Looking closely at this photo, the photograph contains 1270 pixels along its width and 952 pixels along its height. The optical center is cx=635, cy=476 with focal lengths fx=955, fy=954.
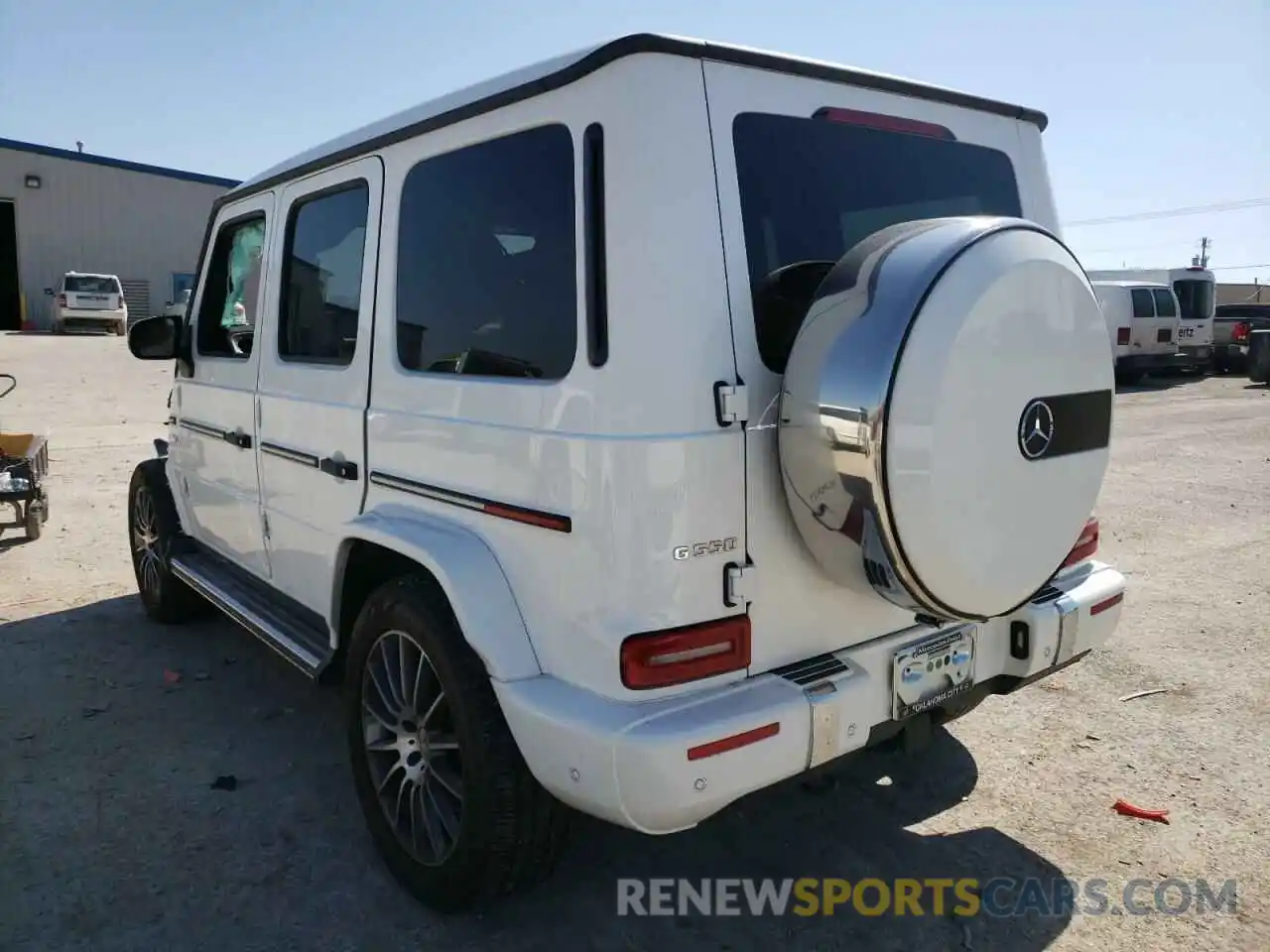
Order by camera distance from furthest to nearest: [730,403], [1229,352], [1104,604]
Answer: [1229,352] → [1104,604] → [730,403]

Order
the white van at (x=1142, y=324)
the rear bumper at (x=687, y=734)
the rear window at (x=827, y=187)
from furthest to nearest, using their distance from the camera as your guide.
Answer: the white van at (x=1142, y=324), the rear window at (x=827, y=187), the rear bumper at (x=687, y=734)

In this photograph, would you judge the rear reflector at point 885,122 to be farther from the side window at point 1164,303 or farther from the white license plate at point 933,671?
the side window at point 1164,303

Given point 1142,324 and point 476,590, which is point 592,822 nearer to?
point 476,590

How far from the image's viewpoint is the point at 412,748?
9.23 ft

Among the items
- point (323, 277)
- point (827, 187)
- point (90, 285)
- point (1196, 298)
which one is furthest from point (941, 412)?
point (90, 285)

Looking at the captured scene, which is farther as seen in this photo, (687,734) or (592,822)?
(592,822)

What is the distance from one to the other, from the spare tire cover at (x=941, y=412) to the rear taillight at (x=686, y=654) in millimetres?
297

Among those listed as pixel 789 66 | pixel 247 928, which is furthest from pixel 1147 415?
pixel 247 928

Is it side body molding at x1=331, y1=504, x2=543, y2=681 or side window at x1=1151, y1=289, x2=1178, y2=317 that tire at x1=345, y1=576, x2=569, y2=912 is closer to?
side body molding at x1=331, y1=504, x2=543, y2=681

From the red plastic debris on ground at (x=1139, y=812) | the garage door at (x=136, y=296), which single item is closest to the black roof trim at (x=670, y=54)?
the red plastic debris on ground at (x=1139, y=812)

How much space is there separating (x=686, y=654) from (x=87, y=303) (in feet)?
101

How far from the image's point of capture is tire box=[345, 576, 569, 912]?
8.20ft

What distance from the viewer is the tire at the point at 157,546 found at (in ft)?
16.5

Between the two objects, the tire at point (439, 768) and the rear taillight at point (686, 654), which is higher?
the rear taillight at point (686, 654)
